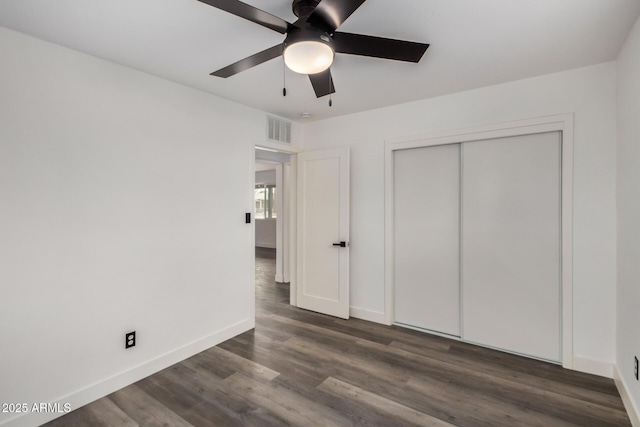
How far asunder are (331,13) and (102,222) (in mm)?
2157

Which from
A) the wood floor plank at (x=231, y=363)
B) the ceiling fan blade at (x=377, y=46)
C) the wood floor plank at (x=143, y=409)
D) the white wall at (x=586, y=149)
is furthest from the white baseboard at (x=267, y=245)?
the ceiling fan blade at (x=377, y=46)

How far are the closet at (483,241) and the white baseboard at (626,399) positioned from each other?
39 centimetres

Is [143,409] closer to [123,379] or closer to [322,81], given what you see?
[123,379]

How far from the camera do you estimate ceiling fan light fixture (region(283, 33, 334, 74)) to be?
145 cm

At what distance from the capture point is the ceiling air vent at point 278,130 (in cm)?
369

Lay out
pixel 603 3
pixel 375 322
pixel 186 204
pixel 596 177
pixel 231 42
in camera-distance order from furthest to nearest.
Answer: pixel 375 322, pixel 186 204, pixel 596 177, pixel 231 42, pixel 603 3

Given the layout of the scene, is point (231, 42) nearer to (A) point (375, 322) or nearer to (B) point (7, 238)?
(B) point (7, 238)

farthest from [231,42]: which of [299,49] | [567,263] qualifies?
[567,263]

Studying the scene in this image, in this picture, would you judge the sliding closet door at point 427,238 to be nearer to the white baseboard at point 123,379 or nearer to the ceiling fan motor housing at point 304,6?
the white baseboard at point 123,379

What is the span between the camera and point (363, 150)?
3.72 meters

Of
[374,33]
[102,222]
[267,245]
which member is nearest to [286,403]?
[102,222]

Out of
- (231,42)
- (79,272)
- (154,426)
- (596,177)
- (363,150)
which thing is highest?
(231,42)

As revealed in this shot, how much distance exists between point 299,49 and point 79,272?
215 cm

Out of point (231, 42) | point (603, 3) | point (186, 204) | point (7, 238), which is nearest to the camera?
point (603, 3)
